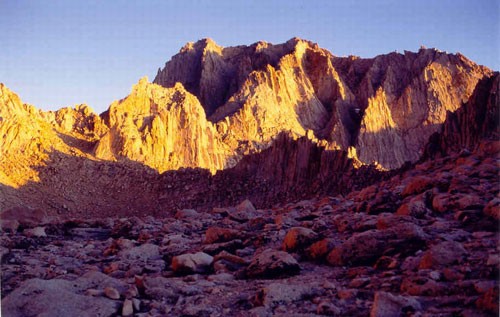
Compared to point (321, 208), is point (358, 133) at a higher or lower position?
higher

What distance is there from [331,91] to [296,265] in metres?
63.0

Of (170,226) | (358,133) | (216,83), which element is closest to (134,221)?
(170,226)

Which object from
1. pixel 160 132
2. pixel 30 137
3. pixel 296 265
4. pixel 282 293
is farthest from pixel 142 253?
pixel 160 132

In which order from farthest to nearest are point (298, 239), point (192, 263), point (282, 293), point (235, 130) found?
point (235, 130), point (298, 239), point (192, 263), point (282, 293)

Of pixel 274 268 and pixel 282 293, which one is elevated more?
pixel 274 268

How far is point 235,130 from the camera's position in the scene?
50.6m

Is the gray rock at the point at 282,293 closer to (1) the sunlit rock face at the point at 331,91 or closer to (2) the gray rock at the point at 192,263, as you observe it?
(2) the gray rock at the point at 192,263

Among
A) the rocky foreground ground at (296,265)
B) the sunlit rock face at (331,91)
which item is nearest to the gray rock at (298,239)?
the rocky foreground ground at (296,265)

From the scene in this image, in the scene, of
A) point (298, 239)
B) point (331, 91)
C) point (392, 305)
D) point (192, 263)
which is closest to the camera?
point (392, 305)

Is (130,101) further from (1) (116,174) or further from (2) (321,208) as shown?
(2) (321,208)

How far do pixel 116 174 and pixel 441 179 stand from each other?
16619mm

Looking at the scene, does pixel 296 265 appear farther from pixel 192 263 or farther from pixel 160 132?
pixel 160 132

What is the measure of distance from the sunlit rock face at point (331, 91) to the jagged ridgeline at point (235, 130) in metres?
0.18

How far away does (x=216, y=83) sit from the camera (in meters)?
67.4
